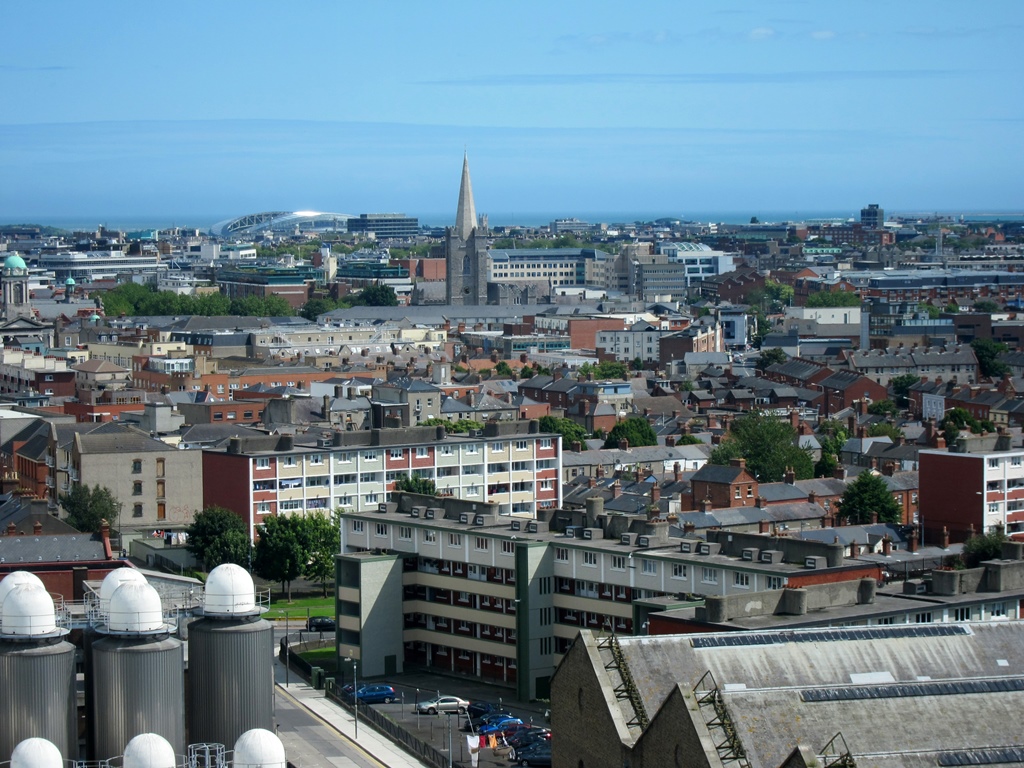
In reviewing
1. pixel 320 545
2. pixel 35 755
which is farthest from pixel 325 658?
pixel 35 755

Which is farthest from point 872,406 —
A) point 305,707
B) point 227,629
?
point 227,629

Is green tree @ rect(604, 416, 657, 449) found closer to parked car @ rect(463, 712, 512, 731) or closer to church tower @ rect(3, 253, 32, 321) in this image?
parked car @ rect(463, 712, 512, 731)

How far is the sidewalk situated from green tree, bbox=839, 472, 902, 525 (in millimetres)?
23309

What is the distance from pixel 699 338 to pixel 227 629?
10757 centimetres

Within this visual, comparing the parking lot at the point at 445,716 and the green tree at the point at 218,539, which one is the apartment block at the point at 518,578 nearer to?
the parking lot at the point at 445,716

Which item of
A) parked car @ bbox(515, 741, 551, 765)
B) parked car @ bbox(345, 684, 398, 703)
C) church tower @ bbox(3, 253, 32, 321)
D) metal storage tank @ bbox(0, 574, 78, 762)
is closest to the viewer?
metal storage tank @ bbox(0, 574, 78, 762)

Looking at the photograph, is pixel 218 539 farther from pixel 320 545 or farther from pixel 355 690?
pixel 355 690

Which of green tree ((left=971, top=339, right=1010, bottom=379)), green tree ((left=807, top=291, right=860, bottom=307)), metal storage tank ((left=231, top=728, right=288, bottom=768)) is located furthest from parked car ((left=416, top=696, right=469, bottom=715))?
green tree ((left=807, top=291, right=860, bottom=307))

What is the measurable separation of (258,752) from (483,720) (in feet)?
48.4

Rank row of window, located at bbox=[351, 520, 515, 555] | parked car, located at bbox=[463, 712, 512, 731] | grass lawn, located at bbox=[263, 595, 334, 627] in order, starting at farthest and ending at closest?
grass lawn, located at bbox=[263, 595, 334, 627]
row of window, located at bbox=[351, 520, 515, 555]
parked car, located at bbox=[463, 712, 512, 731]

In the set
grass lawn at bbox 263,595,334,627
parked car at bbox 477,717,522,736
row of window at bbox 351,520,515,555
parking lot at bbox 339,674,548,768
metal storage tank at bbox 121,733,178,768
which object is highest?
metal storage tank at bbox 121,733,178,768

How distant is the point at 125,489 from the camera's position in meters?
69.7

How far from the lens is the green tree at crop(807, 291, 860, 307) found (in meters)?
176

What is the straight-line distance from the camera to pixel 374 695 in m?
46.7
